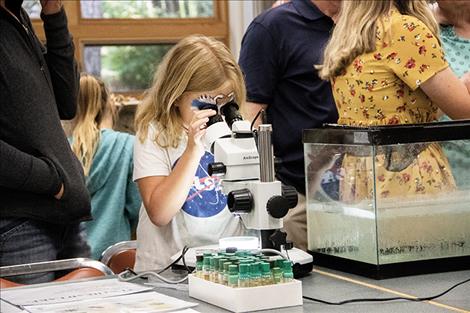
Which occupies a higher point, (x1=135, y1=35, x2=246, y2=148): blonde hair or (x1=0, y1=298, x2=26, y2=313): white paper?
(x1=135, y1=35, x2=246, y2=148): blonde hair

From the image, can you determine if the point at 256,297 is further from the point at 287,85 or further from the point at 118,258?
the point at 287,85

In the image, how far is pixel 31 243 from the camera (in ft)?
6.80

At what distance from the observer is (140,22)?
5.32 metres

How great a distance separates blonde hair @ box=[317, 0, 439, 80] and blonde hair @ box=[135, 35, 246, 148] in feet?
0.97

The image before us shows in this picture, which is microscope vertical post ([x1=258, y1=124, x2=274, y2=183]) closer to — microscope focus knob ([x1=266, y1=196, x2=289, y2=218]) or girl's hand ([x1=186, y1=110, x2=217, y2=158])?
microscope focus knob ([x1=266, y1=196, x2=289, y2=218])

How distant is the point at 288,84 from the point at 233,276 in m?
1.38

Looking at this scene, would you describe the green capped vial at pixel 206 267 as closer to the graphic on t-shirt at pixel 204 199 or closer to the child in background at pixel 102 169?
the graphic on t-shirt at pixel 204 199

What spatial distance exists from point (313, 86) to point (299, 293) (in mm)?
1346

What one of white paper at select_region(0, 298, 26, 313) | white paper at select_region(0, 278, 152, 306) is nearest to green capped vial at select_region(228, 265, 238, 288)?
white paper at select_region(0, 278, 152, 306)

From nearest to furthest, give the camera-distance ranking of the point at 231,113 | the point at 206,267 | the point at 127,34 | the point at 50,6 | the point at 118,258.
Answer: the point at 206,267
the point at 231,113
the point at 50,6
the point at 118,258
the point at 127,34

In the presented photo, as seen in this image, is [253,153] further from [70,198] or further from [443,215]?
[70,198]

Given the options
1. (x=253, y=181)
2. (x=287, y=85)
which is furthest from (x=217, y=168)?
(x=287, y=85)

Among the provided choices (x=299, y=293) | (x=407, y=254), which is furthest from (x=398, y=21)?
(x=299, y=293)

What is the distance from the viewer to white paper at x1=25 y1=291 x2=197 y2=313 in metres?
1.56
